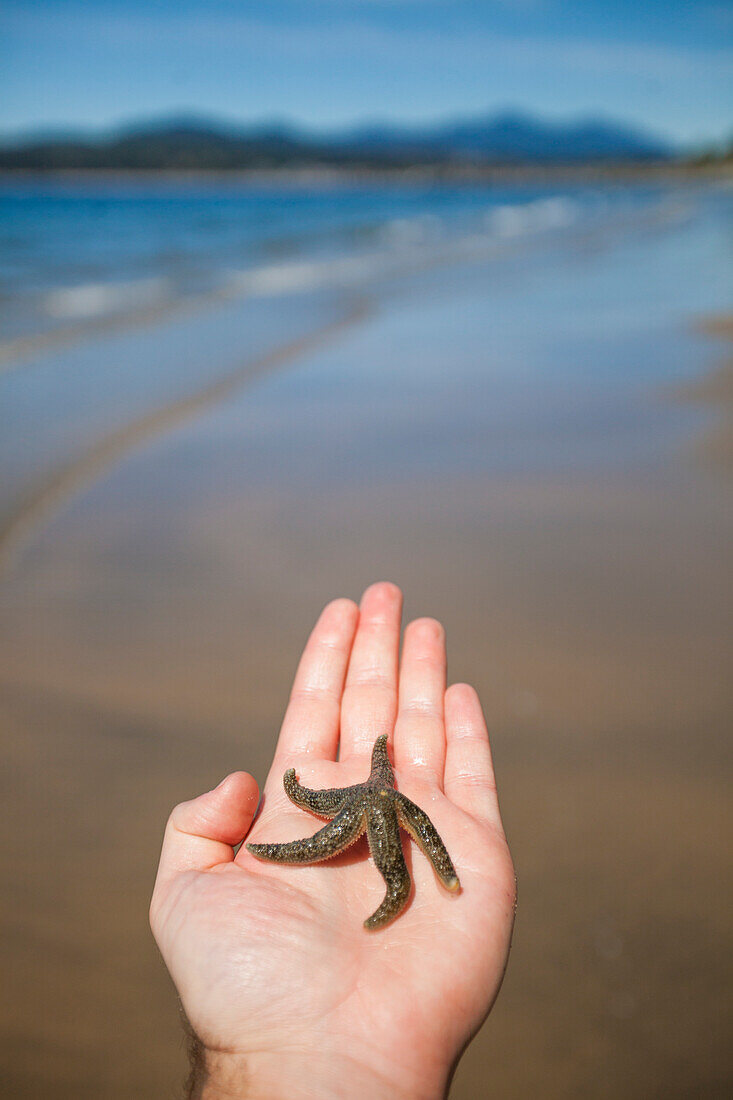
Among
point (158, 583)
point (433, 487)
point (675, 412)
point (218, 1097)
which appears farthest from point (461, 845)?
point (675, 412)

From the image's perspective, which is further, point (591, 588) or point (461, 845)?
point (591, 588)

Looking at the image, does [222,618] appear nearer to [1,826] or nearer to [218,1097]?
[1,826]

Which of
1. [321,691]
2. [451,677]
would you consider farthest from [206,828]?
[451,677]

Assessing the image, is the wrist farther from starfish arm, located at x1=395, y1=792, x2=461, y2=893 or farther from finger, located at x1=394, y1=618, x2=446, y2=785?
finger, located at x1=394, y1=618, x2=446, y2=785

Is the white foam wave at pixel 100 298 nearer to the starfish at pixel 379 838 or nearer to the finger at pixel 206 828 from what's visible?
the finger at pixel 206 828

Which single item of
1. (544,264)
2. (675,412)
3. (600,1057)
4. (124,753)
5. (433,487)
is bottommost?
(600,1057)

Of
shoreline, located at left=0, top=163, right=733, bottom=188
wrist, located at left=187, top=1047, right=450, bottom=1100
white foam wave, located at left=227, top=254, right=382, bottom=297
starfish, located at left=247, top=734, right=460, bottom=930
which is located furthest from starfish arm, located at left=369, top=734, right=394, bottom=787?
shoreline, located at left=0, top=163, right=733, bottom=188
